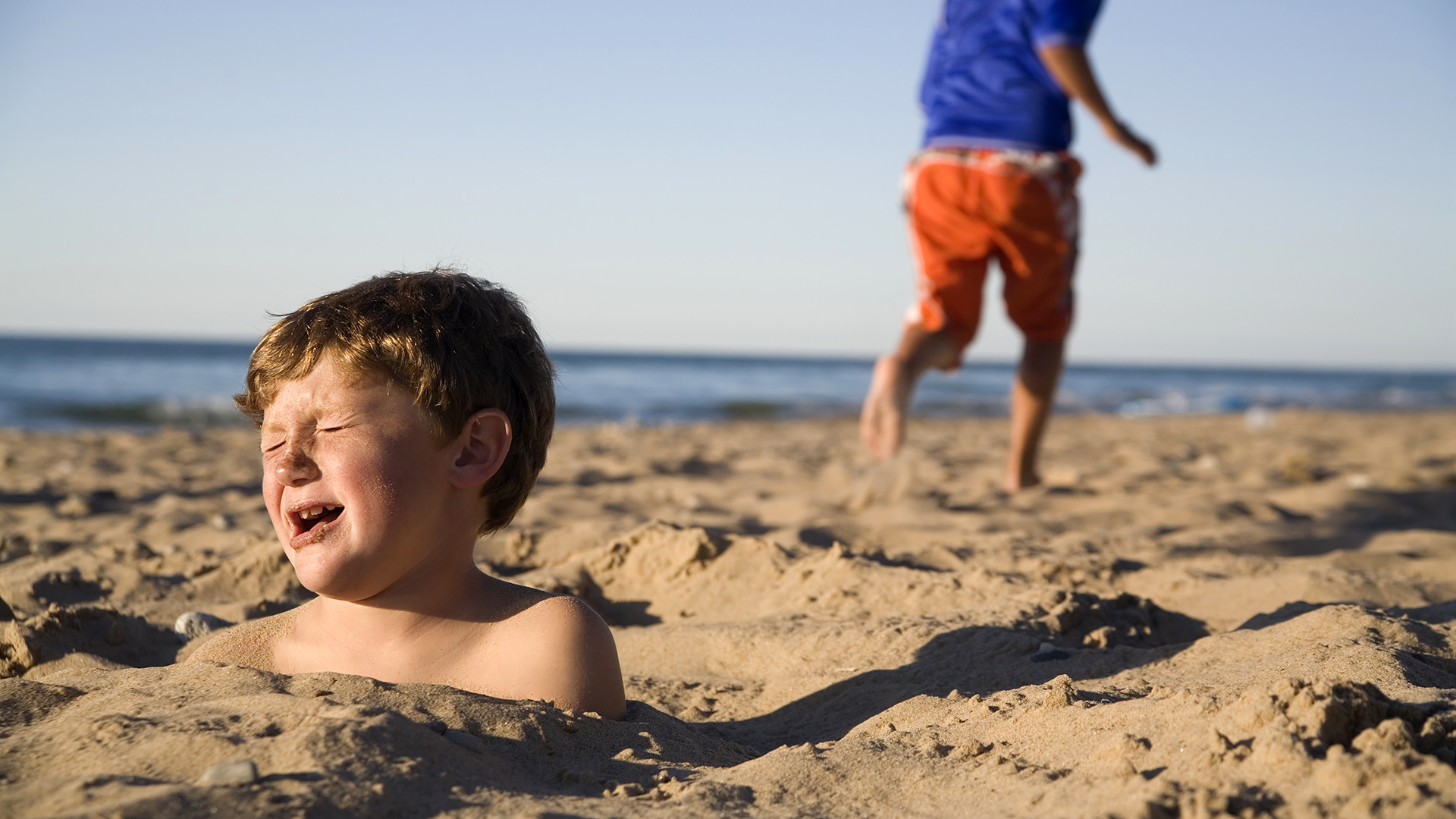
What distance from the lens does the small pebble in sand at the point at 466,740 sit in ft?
4.23

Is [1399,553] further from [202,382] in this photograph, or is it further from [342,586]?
[202,382]

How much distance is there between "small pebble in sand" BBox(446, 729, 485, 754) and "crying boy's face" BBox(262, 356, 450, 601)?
333 mm

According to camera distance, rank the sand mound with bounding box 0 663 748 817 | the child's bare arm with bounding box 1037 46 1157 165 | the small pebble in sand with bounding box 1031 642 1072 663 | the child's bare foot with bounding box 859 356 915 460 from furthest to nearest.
A: the child's bare arm with bounding box 1037 46 1157 165 → the child's bare foot with bounding box 859 356 915 460 → the small pebble in sand with bounding box 1031 642 1072 663 → the sand mound with bounding box 0 663 748 817

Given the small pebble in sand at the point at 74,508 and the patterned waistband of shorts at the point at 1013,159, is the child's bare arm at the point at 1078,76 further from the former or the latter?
the small pebble in sand at the point at 74,508

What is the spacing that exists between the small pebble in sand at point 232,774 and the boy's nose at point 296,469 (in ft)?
1.57

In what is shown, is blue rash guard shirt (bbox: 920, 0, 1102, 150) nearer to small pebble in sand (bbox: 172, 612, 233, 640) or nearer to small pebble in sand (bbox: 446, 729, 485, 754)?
small pebble in sand (bbox: 172, 612, 233, 640)

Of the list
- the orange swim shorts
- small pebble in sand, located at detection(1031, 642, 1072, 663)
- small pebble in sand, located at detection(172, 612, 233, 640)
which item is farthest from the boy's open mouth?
the orange swim shorts

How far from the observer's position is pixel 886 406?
328 cm

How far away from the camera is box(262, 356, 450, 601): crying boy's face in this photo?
4.94ft

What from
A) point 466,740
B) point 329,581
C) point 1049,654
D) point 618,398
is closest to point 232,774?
point 466,740

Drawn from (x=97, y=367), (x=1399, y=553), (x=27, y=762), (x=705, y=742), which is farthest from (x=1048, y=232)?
(x=97, y=367)

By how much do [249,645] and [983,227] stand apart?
8.90 ft

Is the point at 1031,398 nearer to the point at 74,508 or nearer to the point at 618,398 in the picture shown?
the point at 74,508

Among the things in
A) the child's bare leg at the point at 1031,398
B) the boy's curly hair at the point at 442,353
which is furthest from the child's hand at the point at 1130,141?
the boy's curly hair at the point at 442,353
